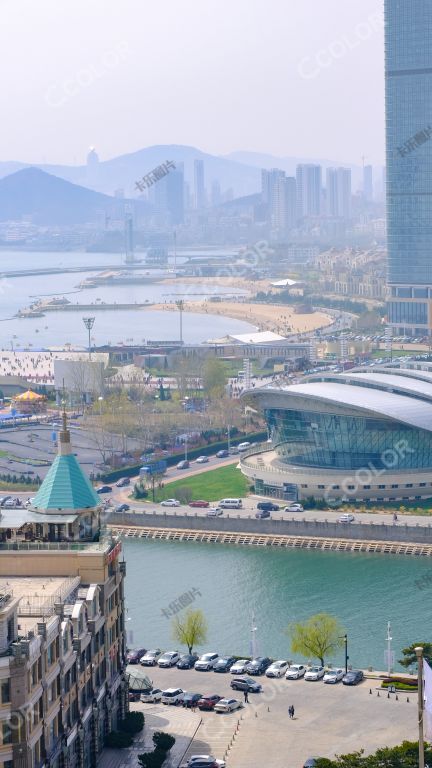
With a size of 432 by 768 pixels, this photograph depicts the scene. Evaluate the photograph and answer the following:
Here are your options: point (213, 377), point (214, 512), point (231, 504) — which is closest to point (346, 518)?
point (214, 512)

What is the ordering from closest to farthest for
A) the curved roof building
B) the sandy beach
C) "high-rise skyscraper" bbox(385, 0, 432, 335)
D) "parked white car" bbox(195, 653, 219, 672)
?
"parked white car" bbox(195, 653, 219, 672) → the curved roof building → "high-rise skyscraper" bbox(385, 0, 432, 335) → the sandy beach

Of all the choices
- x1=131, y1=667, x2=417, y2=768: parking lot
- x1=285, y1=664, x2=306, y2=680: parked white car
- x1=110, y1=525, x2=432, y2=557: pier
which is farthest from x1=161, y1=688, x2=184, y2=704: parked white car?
x1=110, y1=525, x2=432, y2=557: pier

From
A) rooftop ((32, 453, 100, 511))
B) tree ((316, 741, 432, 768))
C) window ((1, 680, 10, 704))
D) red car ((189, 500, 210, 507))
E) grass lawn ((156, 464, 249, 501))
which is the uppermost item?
rooftop ((32, 453, 100, 511))

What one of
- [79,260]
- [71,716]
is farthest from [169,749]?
[79,260]

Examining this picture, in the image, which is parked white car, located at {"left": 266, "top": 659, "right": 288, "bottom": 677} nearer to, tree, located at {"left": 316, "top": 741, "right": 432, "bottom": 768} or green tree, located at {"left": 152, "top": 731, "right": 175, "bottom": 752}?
green tree, located at {"left": 152, "top": 731, "right": 175, "bottom": 752}

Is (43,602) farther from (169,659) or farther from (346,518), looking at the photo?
(346,518)

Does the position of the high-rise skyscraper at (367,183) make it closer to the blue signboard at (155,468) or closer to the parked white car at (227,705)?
the blue signboard at (155,468)
